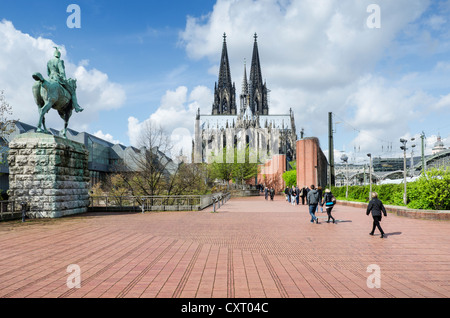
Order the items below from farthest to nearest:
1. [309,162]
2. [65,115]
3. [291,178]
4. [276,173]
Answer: [276,173]
[291,178]
[309,162]
[65,115]

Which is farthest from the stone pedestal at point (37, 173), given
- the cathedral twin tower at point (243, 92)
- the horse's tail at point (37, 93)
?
the cathedral twin tower at point (243, 92)

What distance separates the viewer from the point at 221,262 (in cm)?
661

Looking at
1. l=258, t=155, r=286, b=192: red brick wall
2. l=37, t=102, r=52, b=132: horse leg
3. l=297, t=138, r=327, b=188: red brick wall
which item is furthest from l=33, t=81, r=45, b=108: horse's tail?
l=258, t=155, r=286, b=192: red brick wall

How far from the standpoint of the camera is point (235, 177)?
6475 centimetres

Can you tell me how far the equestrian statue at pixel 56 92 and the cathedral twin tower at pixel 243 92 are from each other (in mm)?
99409

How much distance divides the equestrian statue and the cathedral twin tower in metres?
99.4

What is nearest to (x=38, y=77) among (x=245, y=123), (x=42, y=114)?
(x=42, y=114)

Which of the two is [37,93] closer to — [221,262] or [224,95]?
[221,262]

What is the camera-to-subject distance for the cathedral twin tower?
11638cm

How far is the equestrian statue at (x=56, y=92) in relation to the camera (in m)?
14.4

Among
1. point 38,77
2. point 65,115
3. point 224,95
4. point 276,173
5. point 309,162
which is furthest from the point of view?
point 224,95

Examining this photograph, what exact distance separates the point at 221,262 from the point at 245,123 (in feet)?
324

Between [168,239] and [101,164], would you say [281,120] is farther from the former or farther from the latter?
[168,239]

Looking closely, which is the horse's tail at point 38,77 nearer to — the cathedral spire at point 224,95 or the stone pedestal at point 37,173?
the stone pedestal at point 37,173
